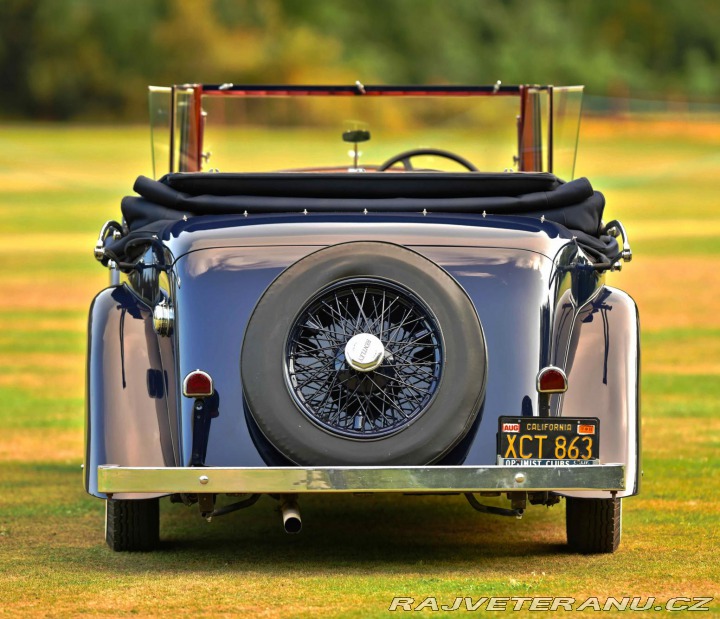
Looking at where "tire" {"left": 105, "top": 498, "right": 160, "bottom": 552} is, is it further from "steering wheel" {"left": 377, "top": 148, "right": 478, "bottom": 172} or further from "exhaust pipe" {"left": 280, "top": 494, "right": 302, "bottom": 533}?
"steering wheel" {"left": 377, "top": 148, "right": 478, "bottom": 172}

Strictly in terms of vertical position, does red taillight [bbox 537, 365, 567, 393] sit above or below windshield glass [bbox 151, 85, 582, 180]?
below

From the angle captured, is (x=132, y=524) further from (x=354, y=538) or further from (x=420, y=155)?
(x=420, y=155)

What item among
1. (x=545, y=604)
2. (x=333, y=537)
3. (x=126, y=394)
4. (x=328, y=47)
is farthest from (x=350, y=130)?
(x=328, y=47)

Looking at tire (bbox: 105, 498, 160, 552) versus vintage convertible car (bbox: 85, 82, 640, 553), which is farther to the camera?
tire (bbox: 105, 498, 160, 552)

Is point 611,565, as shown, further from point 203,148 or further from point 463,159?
point 203,148

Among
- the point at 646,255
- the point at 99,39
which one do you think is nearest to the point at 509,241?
the point at 646,255

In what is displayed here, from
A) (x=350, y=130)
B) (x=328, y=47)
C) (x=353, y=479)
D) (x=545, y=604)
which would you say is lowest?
(x=545, y=604)

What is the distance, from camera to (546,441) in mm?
5484

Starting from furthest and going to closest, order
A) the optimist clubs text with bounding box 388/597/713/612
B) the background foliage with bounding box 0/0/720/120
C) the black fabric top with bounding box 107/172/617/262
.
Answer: the background foliage with bounding box 0/0/720/120 → the black fabric top with bounding box 107/172/617/262 → the optimist clubs text with bounding box 388/597/713/612

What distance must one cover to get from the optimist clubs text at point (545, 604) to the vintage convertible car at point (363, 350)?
1.36 feet

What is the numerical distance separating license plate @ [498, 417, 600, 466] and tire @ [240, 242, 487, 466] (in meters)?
0.15

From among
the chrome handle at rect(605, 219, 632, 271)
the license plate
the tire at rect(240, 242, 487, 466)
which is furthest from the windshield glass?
the license plate

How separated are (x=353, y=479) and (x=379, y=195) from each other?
4.94ft

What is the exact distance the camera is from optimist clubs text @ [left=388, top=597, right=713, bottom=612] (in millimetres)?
5004
